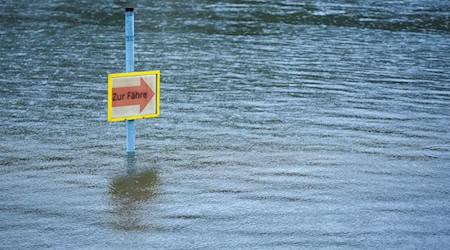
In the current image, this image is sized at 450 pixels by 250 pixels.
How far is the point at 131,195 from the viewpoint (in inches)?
280

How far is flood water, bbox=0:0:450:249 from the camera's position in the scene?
632 cm

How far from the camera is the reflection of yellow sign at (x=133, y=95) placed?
816cm

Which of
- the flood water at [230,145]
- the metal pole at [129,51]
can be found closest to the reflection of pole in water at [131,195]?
the flood water at [230,145]

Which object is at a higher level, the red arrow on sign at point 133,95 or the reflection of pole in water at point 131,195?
the red arrow on sign at point 133,95

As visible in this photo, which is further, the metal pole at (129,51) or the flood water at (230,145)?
the metal pole at (129,51)

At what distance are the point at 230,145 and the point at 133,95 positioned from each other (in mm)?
1295

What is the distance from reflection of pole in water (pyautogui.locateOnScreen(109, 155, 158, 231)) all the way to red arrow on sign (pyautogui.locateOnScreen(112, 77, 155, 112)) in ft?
1.91

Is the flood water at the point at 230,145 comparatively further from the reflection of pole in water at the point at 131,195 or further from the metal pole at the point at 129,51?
the metal pole at the point at 129,51

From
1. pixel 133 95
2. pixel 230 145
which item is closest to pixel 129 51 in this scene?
pixel 133 95

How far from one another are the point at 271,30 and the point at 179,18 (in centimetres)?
321

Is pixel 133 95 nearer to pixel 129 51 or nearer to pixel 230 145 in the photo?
pixel 129 51

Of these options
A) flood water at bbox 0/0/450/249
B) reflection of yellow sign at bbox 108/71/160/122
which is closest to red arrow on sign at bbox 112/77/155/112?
reflection of yellow sign at bbox 108/71/160/122

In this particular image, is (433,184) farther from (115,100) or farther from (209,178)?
(115,100)

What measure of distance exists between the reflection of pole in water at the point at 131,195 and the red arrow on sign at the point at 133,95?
0.58 meters
